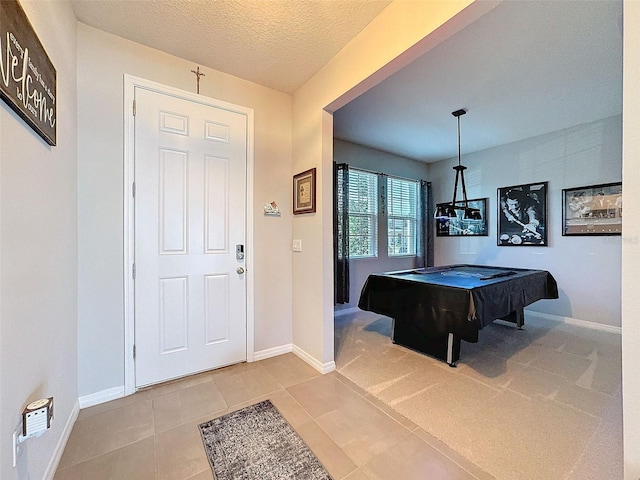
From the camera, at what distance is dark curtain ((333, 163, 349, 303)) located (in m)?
3.99

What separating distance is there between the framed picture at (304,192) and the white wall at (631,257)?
1.89 meters

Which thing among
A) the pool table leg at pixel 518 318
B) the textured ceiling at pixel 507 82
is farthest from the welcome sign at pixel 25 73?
the pool table leg at pixel 518 318

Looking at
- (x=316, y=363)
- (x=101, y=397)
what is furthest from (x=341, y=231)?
(x=101, y=397)

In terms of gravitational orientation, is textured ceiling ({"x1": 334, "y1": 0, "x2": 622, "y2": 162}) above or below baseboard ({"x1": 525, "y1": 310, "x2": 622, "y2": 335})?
above

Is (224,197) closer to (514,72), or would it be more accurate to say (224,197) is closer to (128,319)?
(128,319)

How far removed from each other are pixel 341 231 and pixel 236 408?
8.73 ft

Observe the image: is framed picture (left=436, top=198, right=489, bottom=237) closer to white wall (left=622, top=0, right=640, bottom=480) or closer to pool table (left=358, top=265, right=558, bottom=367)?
pool table (left=358, top=265, right=558, bottom=367)

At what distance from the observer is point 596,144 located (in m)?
3.55

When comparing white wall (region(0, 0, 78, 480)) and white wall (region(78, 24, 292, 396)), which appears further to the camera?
white wall (region(78, 24, 292, 396))

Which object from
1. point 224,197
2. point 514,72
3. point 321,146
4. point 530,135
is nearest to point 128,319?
point 224,197

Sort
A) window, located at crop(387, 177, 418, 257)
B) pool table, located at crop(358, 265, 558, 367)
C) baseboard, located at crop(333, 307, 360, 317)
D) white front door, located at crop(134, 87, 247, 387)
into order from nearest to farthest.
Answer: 1. white front door, located at crop(134, 87, 247, 387)
2. pool table, located at crop(358, 265, 558, 367)
3. baseboard, located at crop(333, 307, 360, 317)
4. window, located at crop(387, 177, 418, 257)

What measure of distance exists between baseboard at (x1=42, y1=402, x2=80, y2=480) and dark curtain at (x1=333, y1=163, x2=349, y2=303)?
2.88 m

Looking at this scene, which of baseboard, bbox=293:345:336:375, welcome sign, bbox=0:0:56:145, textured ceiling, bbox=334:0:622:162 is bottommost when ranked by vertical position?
baseboard, bbox=293:345:336:375

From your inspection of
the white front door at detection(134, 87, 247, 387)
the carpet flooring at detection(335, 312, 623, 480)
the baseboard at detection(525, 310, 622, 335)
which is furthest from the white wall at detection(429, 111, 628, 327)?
the white front door at detection(134, 87, 247, 387)
